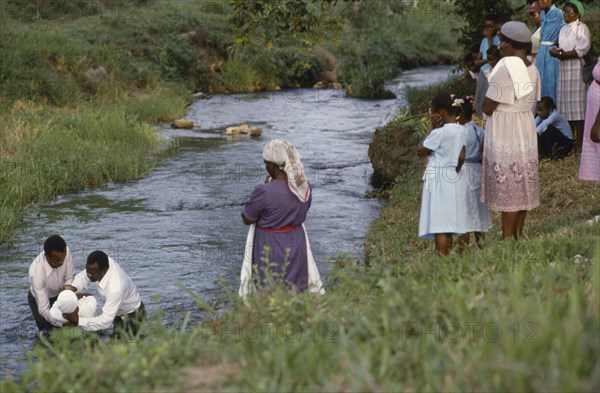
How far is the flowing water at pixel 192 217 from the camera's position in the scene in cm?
1062

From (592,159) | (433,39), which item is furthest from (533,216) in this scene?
(433,39)

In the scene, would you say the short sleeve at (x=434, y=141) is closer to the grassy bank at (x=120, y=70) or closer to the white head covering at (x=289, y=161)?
the white head covering at (x=289, y=161)

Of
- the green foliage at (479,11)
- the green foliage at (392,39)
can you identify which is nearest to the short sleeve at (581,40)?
the green foliage at (479,11)

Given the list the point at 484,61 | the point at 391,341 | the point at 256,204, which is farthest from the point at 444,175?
the point at 484,61

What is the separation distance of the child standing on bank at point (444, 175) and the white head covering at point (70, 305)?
280 cm

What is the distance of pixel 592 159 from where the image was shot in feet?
27.6

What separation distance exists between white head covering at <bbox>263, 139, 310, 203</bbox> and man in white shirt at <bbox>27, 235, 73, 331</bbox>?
7.59 ft

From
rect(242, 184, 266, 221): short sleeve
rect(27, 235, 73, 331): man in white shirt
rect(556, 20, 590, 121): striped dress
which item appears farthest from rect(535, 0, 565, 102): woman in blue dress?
rect(27, 235, 73, 331): man in white shirt

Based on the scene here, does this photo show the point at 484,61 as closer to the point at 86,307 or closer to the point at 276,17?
the point at 276,17

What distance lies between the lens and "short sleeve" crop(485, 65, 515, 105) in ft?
26.4

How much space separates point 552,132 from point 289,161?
5.94m

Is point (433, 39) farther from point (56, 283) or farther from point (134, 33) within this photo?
point (56, 283)

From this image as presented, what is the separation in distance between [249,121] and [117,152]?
6719 millimetres

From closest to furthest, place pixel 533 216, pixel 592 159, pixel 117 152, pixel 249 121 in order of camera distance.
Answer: pixel 592 159 < pixel 533 216 < pixel 117 152 < pixel 249 121
